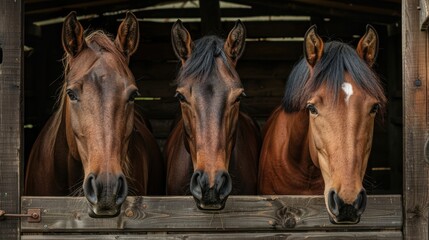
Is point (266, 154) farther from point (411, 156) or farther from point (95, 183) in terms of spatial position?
point (95, 183)

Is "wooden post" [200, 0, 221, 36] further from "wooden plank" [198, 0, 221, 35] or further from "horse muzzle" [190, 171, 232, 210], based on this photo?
"horse muzzle" [190, 171, 232, 210]

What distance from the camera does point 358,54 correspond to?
468cm

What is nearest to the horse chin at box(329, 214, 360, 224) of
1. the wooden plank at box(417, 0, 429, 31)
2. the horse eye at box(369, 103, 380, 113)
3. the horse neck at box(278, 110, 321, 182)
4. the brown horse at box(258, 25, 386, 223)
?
the brown horse at box(258, 25, 386, 223)

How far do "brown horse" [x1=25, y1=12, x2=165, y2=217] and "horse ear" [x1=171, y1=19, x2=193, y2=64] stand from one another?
0.26 m

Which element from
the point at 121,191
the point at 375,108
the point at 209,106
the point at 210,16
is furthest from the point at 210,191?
the point at 210,16

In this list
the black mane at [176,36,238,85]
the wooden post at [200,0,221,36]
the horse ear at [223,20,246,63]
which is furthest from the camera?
the wooden post at [200,0,221,36]

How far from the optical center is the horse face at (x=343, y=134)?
401cm

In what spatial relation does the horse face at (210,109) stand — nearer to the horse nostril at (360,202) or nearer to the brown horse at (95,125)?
the brown horse at (95,125)

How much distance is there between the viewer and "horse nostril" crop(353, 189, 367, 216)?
156 inches

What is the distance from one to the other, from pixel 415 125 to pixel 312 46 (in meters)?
0.79

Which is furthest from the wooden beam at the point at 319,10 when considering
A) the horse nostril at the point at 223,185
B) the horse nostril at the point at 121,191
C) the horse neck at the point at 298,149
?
the horse nostril at the point at 121,191

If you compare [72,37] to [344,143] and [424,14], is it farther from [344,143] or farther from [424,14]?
[424,14]

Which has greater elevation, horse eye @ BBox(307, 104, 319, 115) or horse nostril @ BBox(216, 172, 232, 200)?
horse eye @ BBox(307, 104, 319, 115)

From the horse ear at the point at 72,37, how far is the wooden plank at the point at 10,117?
0.27 m
